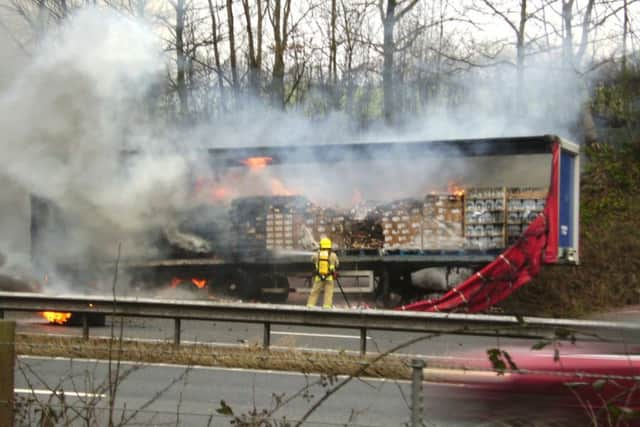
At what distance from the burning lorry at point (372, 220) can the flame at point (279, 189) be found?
20mm

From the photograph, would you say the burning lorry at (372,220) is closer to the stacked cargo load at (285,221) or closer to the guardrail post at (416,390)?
the stacked cargo load at (285,221)

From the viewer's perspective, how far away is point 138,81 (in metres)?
17.7

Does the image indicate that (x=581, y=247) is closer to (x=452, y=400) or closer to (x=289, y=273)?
(x=289, y=273)

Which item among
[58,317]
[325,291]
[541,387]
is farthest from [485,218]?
[541,387]

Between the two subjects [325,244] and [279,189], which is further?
[279,189]

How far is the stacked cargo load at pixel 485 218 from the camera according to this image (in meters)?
15.9

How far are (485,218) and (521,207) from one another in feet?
2.22

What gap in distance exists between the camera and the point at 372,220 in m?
16.8

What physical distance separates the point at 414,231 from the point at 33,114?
789cm

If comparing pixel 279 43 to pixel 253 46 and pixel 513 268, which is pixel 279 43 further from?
pixel 513 268

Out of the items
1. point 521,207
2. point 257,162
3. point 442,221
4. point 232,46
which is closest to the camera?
point 521,207

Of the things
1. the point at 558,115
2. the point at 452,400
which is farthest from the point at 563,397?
the point at 558,115

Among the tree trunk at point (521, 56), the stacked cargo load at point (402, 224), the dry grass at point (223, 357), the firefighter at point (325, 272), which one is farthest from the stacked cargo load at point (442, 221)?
the dry grass at point (223, 357)

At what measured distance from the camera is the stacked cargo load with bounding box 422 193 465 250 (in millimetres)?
16203
